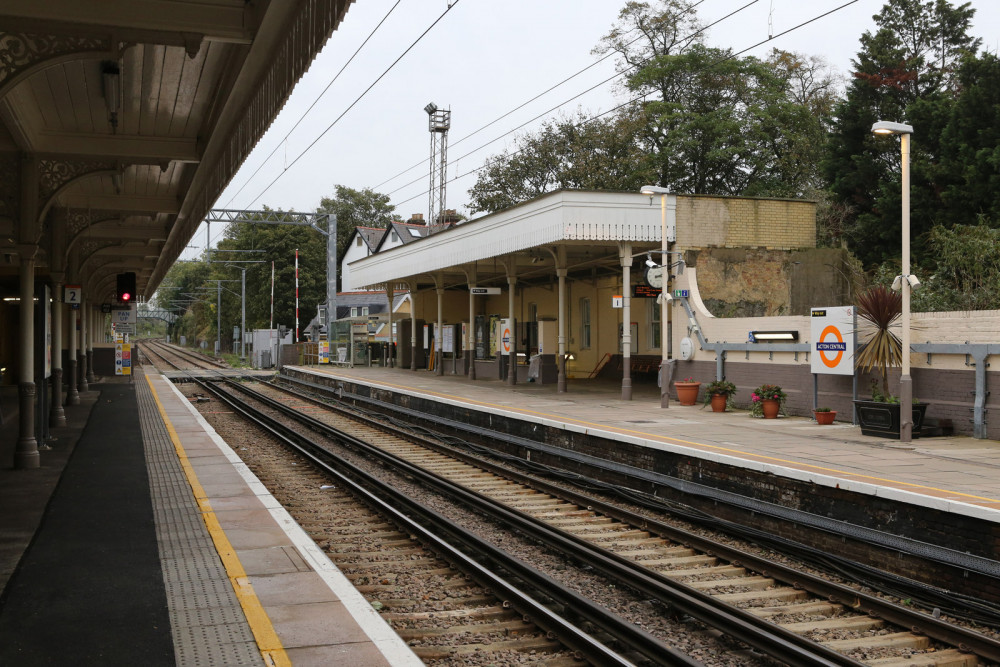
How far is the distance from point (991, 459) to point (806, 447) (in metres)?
2.10

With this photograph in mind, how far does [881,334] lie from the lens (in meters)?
12.7

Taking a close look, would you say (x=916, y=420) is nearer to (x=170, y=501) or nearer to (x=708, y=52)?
(x=170, y=501)

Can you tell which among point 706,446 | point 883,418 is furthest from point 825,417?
point 706,446

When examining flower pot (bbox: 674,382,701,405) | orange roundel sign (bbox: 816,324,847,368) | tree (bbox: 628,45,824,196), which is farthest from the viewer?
tree (bbox: 628,45,824,196)

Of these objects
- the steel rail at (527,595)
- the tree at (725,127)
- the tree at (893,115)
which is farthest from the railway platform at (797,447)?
the tree at (725,127)

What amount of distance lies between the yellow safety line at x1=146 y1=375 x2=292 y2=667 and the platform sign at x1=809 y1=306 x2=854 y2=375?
951 cm

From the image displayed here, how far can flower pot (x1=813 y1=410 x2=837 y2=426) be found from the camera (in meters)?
13.7

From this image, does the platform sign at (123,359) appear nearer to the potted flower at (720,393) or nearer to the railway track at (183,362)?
the railway track at (183,362)

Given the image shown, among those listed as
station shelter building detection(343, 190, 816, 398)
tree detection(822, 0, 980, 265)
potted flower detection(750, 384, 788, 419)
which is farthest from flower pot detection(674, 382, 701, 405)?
tree detection(822, 0, 980, 265)

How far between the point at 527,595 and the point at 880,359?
27.4 feet

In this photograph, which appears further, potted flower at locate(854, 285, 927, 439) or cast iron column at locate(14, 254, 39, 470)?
potted flower at locate(854, 285, 927, 439)

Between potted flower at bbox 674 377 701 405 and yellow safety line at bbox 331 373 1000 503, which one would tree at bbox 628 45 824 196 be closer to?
potted flower at bbox 674 377 701 405

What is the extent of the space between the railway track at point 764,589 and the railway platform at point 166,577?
8.61 ft

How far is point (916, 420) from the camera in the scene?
39.0 ft
